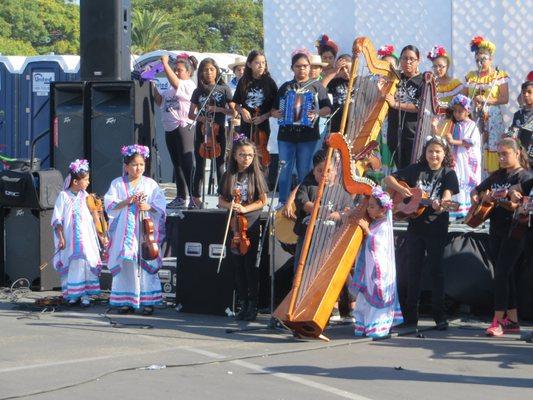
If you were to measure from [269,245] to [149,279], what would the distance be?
1.25m

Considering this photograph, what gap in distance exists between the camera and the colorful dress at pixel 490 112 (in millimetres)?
12273

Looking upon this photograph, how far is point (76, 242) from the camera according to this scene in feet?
36.8

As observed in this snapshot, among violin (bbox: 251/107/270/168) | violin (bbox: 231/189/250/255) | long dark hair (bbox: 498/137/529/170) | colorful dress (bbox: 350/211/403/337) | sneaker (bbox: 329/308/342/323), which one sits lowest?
sneaker (bbox: 329/308/342/323)

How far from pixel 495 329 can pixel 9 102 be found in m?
15.8

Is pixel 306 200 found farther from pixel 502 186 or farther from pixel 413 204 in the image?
pixel 502 186

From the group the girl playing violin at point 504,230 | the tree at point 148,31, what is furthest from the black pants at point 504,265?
the tree at point 148,31

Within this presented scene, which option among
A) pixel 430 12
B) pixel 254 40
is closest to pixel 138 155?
pixel 430 12

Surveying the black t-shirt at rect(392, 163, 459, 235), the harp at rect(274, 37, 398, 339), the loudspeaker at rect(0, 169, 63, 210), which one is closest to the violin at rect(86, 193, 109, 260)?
the loudspeaker at rect(0, 169, 63, 210)

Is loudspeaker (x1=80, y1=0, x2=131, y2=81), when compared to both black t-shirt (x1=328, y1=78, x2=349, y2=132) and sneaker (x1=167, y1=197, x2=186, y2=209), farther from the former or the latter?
black t-shirt (x1=328, y1=78, x2=349, y2=132)

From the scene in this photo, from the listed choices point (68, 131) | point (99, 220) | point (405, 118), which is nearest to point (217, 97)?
point (68, 131)

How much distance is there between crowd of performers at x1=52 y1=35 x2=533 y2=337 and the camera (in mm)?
9461

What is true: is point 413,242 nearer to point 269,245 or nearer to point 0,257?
point 269,245

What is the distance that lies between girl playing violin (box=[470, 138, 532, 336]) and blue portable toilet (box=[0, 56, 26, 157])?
49.5 ft

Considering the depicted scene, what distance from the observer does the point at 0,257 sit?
41.1 ft
